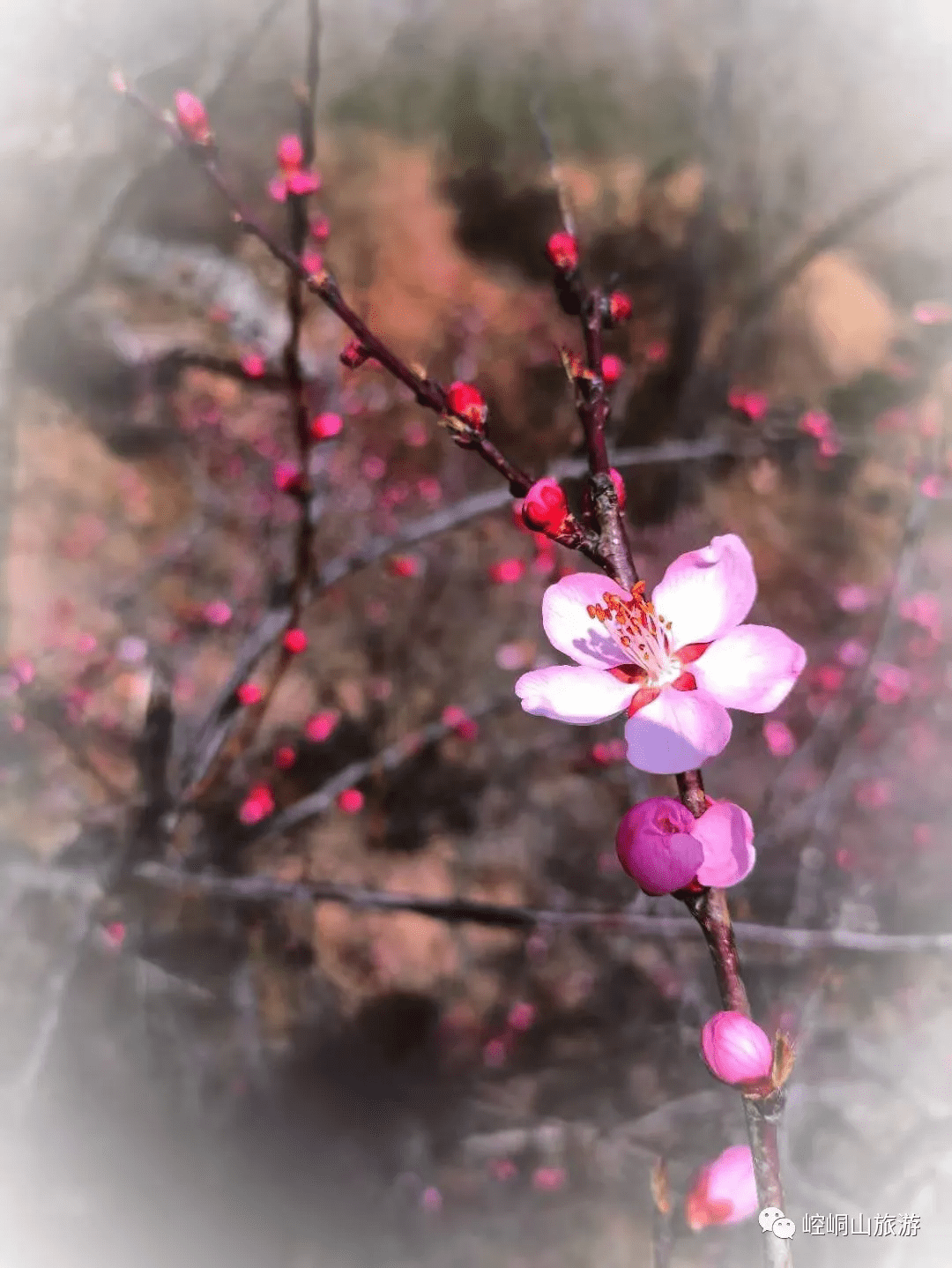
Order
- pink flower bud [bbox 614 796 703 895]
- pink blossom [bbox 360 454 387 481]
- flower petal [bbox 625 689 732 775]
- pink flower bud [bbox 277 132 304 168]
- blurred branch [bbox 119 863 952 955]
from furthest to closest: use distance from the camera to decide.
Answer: pink blossom [bbox 360 454 387 481], pink flower bud [bbox 277 132 304 168], blurred branch [bbox 119 863 952 955], flower petal [bbox 625 689 732 775], pink flower bud [bbox 614 796 703 895]

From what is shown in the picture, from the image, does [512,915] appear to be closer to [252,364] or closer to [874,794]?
[874,794]

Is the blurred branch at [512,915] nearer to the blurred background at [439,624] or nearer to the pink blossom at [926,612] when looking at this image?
the blurred background at [439,624]

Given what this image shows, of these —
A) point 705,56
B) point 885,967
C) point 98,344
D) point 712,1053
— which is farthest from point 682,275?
point 712,1053

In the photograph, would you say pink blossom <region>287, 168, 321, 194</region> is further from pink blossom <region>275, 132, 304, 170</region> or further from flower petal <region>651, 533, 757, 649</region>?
flower petal <region>651, 533, 757, 649</region>

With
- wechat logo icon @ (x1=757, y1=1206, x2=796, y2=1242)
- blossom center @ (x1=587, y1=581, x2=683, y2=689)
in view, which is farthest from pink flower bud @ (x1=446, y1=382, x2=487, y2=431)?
wechat logo icon @ (x1=757, y1=1206, x2=796, y2=1242)

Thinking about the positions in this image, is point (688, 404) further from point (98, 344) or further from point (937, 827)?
point (98, 344)

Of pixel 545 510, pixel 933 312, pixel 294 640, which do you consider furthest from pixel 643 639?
pixel 933 312
